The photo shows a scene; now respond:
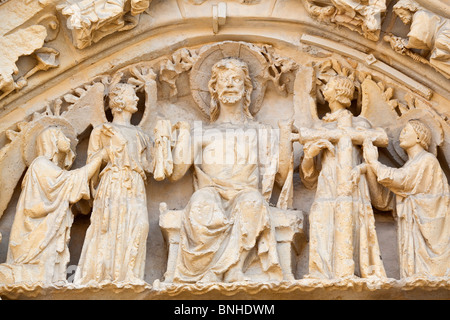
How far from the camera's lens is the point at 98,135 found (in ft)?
29.9

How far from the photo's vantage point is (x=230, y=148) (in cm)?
907

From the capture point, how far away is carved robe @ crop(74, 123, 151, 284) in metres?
8.51

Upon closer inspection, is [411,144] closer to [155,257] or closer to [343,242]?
[343,242]

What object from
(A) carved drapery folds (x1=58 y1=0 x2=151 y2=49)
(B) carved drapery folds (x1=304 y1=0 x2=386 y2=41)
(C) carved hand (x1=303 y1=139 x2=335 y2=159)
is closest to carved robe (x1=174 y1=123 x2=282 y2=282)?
(C) carved hand (x1=303 y1=139 x2=335 y2=159)

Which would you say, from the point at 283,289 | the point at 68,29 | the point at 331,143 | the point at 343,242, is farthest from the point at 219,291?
the point at 68,29

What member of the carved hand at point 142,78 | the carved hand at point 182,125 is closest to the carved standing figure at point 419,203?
the carved hand at point 182,125

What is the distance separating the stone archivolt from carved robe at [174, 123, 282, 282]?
1 centimetres

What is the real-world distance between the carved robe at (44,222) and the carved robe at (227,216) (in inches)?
34.0

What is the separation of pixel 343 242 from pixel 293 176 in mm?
990

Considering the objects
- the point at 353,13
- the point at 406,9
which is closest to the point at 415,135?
the point at 406,9

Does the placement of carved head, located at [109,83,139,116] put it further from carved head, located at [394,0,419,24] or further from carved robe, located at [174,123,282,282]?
carved head, located at [394,0,419,24]

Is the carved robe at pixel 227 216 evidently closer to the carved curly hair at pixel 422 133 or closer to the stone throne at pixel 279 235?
the stone throne at pixel 279 235

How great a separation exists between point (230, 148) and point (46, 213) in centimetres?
149

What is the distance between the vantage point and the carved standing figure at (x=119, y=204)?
852cm
